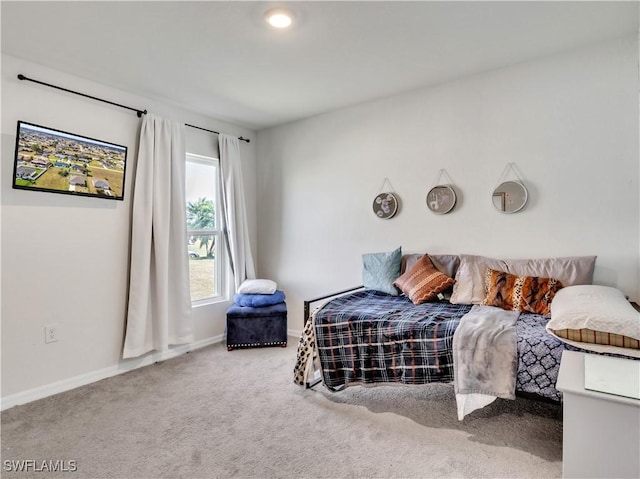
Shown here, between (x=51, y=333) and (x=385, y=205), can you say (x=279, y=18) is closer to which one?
(x=385, y=205)

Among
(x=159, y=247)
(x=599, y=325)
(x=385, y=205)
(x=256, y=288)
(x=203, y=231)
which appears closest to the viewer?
(x=599, y=325)

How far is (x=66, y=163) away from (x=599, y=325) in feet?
11.3

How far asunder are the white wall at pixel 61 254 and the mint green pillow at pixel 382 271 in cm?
207

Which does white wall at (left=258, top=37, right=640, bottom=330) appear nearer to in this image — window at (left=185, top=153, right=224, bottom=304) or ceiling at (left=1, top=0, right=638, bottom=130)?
ceiling at (left=1, top=0, right=638, bottom=130)

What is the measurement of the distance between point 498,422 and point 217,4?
283cm

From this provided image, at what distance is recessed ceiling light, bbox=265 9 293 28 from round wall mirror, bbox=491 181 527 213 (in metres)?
1.92

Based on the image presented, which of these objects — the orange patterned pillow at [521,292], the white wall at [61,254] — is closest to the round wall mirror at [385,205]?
the orange patterned pillow at [521,292]

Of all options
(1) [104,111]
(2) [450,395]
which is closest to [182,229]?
(1) [104,111]

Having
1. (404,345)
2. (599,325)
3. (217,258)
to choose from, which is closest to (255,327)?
(217,258)

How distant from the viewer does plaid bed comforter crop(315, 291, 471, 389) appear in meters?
2.20

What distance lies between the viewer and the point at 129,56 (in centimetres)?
261

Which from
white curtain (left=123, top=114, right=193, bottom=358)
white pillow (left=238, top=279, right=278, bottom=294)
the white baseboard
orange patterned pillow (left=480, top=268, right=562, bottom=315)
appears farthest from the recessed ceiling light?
the white baseboard

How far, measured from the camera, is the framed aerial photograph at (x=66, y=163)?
101 inches

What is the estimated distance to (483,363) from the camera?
2029mm
